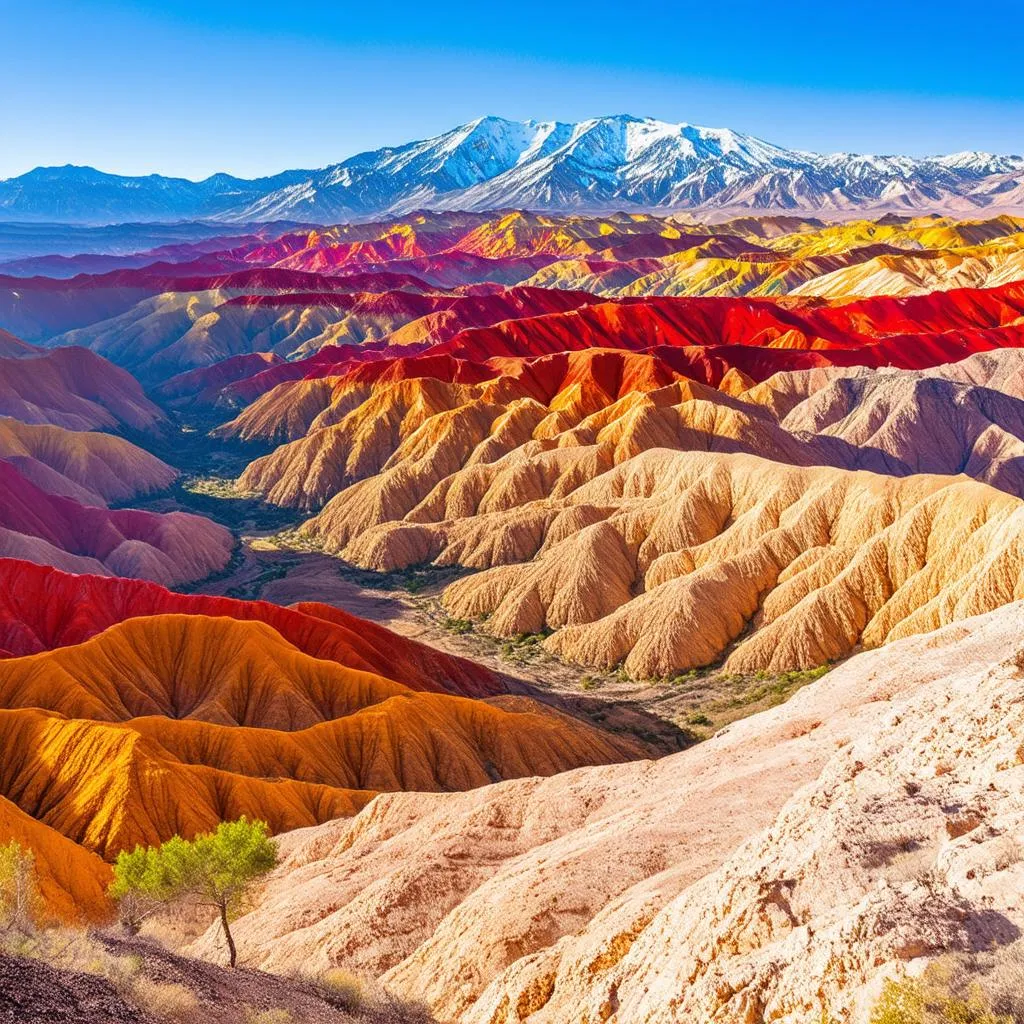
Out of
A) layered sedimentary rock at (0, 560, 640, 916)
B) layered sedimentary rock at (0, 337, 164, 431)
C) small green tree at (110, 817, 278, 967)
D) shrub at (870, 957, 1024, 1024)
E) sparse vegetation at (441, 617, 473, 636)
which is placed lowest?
sparse vegetation at (441, 617, 473, 636)

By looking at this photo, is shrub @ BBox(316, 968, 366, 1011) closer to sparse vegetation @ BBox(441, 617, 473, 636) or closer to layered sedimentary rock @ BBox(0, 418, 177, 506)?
sparse vegetation @ BBox(441, 617, 473, 636)

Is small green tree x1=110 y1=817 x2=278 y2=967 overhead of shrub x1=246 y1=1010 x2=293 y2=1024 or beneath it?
beneath

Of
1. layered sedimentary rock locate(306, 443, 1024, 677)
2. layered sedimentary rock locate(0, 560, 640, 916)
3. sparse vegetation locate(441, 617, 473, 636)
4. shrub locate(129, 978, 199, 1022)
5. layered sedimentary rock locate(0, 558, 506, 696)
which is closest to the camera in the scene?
shrub locate(129, 978, 199, 1022)

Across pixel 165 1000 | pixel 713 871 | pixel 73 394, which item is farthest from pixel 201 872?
pixel 73 394

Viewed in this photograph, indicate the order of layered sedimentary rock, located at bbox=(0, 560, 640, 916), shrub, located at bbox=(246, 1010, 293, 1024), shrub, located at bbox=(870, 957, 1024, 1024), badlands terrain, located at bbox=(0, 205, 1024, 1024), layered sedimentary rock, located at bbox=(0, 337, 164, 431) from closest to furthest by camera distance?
shrub, located at bbox=(870, 957, 1024, 1024), badlands terrain, located at bbox=(0, 205, 1024, 1024), shrub, located at bbox=(246, 1010, 293, 1024), layered sedimentary rock, located at bbox=(0, 560, 640, 916), layered sedimentary rock, located at bbox=(0, 337, 164, 431)

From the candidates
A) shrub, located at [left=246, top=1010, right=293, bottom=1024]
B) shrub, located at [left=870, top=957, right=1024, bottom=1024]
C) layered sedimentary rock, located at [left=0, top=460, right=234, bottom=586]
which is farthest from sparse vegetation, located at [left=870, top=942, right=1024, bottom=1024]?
layered sedimentary rock, located at [left=0, top=460, right=234, bottom=586]

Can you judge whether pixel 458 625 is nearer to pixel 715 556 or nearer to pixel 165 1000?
pixel 715 556

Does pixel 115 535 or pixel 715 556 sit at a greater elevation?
pixel 715 556
